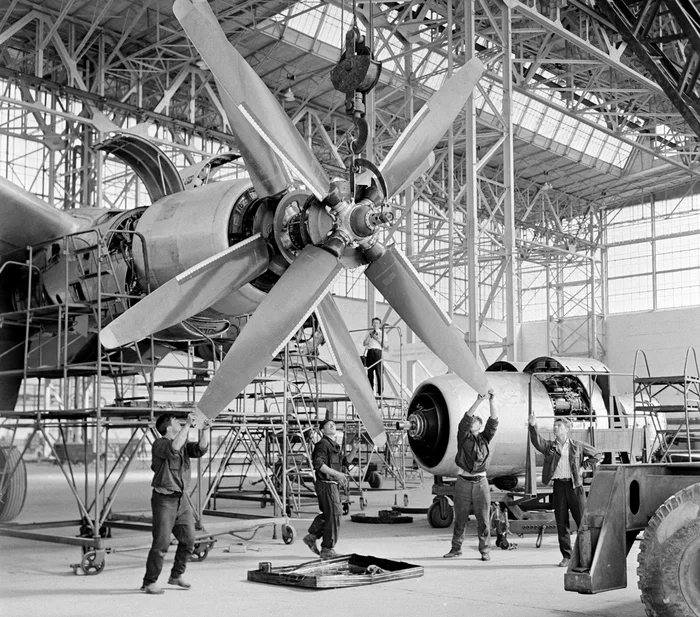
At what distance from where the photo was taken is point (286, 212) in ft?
28.8

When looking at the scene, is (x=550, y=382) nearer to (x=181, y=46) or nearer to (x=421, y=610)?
(x=421, y=610)

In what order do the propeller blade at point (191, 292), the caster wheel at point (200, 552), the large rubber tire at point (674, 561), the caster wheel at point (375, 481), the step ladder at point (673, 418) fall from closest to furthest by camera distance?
1. the large rubber tire at point (674, 561)
2. the propeller blade at point (191, 292)
3. the caster wheel at point (200, 552)
4. the step ladder at point (673, 418)
5. the caster wheel at point (375, 481)

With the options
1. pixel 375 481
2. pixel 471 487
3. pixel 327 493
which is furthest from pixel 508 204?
pixel 327 493

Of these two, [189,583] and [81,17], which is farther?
[81,17]

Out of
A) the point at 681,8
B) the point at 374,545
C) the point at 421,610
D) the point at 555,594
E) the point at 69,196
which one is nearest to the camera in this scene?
the point at 421,610

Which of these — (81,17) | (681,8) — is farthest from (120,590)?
(81,17)

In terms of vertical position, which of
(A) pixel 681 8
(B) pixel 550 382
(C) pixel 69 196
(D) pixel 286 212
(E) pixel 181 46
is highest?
(E) pixel 181 46

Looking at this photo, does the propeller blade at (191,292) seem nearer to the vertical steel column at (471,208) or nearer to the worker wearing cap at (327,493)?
the worker wearing cap at (327,493)

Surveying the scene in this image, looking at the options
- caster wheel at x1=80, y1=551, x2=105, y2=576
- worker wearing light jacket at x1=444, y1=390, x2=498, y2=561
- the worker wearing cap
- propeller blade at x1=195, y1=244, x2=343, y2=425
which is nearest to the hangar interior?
caster wheel at x1=80, y1=551, x2=105, y2=576

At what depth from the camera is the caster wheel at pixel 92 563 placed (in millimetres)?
9781

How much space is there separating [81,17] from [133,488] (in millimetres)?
13889

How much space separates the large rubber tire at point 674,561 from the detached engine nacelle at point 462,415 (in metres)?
6.80

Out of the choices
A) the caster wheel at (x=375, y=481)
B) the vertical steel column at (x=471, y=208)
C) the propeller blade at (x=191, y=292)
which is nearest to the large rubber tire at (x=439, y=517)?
the vertical steel column at (x=471, y=208)

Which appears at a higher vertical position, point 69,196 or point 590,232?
point 590,232
